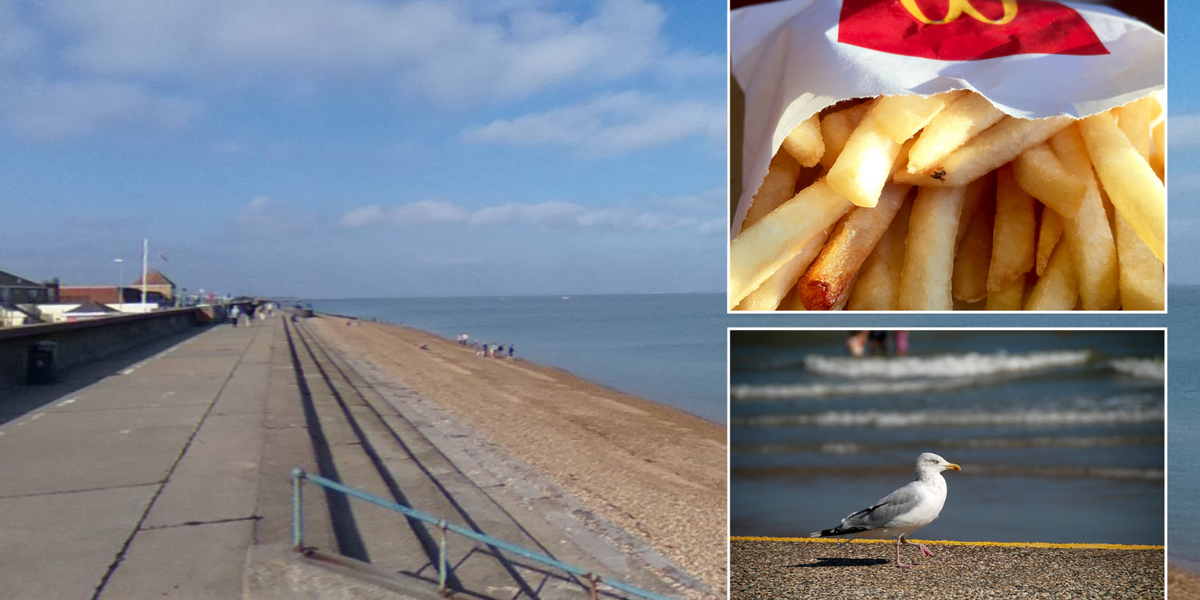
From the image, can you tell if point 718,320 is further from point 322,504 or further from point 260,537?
point 322,504

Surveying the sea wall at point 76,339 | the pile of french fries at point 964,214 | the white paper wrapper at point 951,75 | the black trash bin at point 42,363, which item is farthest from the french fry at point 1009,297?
the black trash bin at point 42,363

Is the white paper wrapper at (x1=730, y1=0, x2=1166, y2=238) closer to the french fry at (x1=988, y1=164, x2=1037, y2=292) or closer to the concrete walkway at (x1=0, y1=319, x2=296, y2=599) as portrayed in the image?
the french fry at (x1=988, y1=164, x2=1037, y2=292)

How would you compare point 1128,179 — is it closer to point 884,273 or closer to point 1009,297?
point 1009,297

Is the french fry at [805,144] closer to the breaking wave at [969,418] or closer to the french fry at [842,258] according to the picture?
the french fry at [842,258]

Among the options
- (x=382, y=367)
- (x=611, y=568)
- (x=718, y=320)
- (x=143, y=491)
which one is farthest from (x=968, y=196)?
(x=382, y=367)

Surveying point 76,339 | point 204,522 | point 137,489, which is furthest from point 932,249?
point 76,339

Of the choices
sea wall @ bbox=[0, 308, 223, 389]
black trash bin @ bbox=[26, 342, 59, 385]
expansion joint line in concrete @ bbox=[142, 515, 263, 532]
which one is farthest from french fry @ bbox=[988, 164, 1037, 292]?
black trash bin @ bbox=[26, 342, 59, 385]
